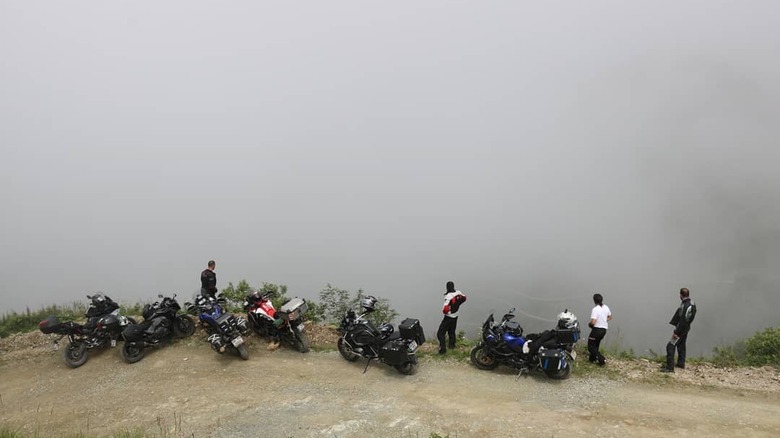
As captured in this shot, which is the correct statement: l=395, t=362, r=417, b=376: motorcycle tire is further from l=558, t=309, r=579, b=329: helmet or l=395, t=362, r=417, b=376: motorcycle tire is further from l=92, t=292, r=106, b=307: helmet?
l=92, t=292, r=106, b=307: helmet

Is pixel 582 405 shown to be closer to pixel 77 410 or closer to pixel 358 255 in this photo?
pixel 77 410

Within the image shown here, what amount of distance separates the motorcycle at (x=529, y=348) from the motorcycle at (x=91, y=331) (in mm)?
8032

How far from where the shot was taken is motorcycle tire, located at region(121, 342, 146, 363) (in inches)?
414

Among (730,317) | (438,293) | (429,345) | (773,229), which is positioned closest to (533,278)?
(438,293)

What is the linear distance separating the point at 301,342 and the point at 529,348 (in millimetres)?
4911

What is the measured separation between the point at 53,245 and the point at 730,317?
8769 inches

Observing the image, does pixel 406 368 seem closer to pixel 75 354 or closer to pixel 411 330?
pixel 411 330

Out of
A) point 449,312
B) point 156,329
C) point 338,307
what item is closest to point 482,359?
point 449,312

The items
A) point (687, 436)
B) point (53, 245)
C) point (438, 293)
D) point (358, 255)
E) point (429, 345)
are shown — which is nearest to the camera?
point (687, 436)

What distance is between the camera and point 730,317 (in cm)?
7344

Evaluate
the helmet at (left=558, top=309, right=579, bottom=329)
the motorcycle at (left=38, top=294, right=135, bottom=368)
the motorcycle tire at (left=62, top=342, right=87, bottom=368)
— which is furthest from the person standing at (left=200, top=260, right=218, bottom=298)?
the helmet at (left=558, top=309, right=579, bottom=329)

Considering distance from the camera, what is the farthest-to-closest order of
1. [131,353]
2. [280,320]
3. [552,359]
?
1. [280,320]
2. [131,353]
3. [552,359]

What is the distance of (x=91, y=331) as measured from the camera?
10844 millimetres

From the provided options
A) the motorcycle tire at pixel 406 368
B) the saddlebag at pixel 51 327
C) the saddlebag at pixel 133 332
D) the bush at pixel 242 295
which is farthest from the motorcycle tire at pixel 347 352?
the saddlebag at pixel 51 327
